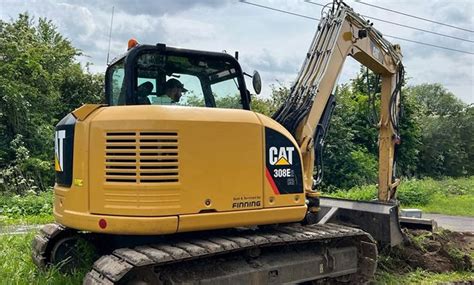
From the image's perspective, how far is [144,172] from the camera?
161 inches

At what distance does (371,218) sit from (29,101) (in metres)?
13.6

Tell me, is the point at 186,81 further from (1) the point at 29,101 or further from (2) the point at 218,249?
(1) the point at 29,101

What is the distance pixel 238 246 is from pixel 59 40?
20.4m

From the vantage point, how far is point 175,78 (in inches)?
195

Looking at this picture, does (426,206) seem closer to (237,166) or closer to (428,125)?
(237,166)

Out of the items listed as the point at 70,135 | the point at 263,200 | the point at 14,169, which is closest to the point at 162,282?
the point at 263,200

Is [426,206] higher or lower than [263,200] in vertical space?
lower

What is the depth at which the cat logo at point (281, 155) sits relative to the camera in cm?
479

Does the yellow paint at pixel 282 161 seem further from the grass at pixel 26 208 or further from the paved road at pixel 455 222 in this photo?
the paved road at pixel 455 222

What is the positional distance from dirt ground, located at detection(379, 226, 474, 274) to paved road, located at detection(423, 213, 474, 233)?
16.7ft

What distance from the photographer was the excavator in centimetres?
412

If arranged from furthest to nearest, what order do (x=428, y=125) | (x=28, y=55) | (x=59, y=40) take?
(x=428, y=125) < (x=59, y=40) < (x=28, y=55)

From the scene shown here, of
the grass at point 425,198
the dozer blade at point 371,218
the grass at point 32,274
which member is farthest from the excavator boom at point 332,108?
the grass at point 425,198

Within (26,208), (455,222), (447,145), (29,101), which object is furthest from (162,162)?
(447,145)
